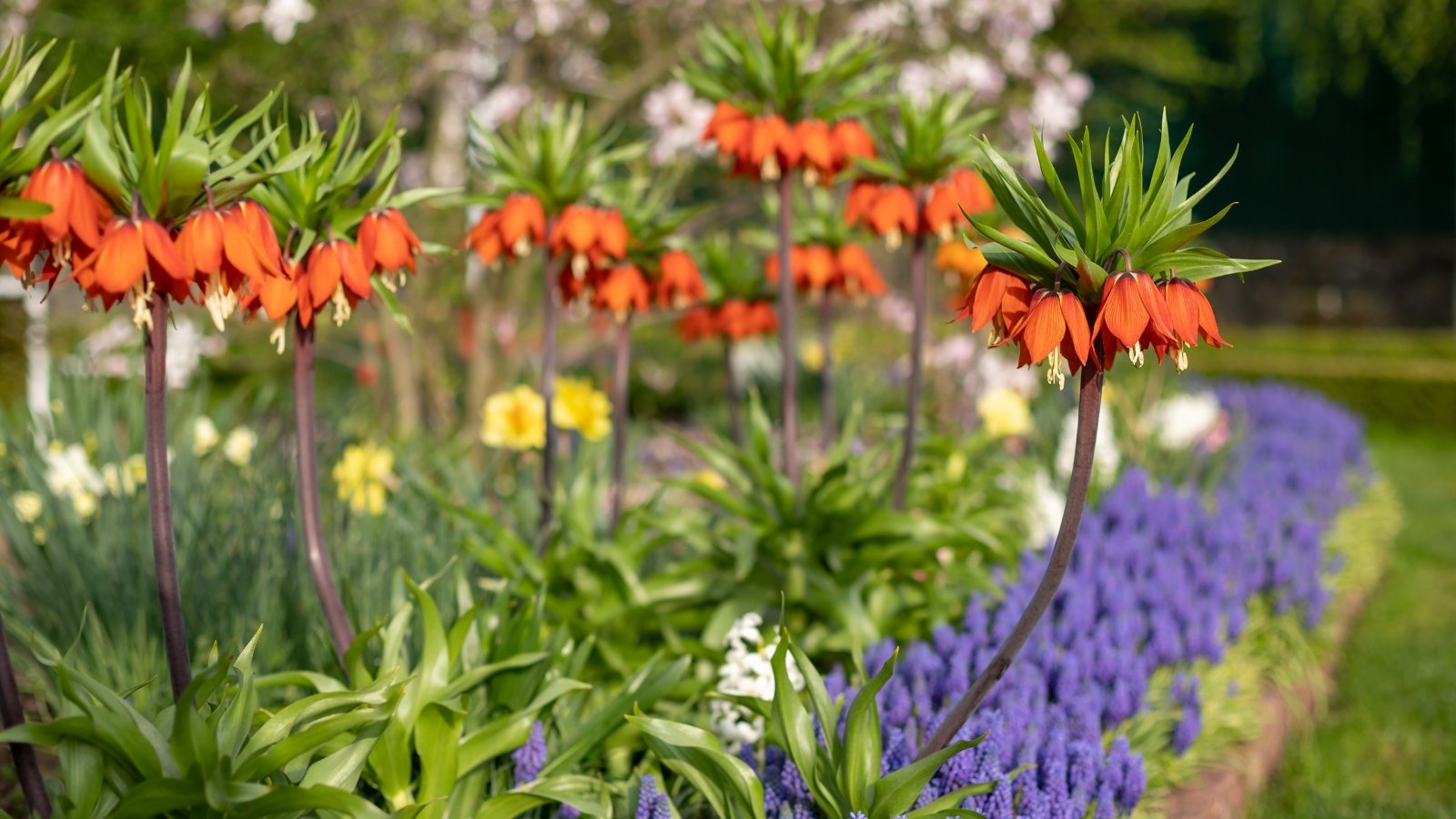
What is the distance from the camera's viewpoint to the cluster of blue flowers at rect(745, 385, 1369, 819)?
210 centimetres

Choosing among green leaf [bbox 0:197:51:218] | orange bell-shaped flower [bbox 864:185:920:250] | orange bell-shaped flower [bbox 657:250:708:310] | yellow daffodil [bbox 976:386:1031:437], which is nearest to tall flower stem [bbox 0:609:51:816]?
green leaf [bbox 0:197:51:218]

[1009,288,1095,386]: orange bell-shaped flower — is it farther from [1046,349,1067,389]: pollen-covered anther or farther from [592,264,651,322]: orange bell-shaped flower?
[592,264,651,322]: orange bell-shaped flower

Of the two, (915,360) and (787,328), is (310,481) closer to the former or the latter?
(787,328)

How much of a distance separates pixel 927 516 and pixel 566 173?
4.17ft

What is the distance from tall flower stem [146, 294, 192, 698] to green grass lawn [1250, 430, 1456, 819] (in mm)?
2656

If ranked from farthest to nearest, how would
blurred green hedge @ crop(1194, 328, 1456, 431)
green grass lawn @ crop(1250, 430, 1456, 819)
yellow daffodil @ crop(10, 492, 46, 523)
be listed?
blurred green hedge @ crop(1194, 328, 1456, 431), yellow daffodil @ crop(10, 492, 46, 523), green grass lawn @ crop(1250, 430, 1456, 819)

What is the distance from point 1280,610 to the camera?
3.71 meters

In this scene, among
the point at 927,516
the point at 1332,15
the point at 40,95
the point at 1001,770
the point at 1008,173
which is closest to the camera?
the point at 40,95

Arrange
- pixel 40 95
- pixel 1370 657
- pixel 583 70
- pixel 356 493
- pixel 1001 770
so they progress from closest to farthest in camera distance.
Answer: pixel 40 95, pixel 1001 770, pixel 356 493, pixel 1370 657, pixel 583 70

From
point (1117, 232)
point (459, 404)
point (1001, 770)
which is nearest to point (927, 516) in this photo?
point (1001, 770)

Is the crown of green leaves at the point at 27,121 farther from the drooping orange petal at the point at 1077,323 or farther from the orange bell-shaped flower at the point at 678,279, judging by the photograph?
the orange bell-shaped flower at the point at 678,279

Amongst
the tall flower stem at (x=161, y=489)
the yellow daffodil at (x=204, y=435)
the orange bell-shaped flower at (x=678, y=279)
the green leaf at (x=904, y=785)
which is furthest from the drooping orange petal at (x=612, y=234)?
the yellow daffodil at (x=204, y=435)

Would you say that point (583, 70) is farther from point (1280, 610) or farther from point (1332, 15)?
point (1332, 15)

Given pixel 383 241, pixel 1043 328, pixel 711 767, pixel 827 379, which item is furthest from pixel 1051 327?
pixel 827 379
